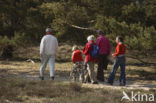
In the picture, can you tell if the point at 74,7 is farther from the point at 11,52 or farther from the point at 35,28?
the point at 11,52

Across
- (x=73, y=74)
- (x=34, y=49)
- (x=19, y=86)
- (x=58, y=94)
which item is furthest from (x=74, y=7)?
(x=34, y=49)

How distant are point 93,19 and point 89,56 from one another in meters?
4.33

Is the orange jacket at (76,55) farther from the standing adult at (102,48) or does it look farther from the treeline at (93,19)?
the treeline at (93,19)

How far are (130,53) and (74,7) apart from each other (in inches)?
134

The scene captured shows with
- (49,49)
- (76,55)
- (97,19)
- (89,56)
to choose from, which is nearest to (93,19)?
(97,19)

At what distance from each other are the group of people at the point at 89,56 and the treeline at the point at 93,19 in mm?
1284

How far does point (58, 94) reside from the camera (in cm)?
752

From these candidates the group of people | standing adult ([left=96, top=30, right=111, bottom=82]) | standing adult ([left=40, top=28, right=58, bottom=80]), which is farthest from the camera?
standing adult ([left=96, top=30, right=111, bottom=82])

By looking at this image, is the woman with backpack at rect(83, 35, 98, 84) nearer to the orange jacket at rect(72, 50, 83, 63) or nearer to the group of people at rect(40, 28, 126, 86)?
the group of people at rect(40, 28, 126, 86)

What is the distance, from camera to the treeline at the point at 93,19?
11.5m

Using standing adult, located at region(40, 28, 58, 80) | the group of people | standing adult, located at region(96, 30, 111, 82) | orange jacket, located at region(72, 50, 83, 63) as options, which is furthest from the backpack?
standing adult, located at region(40, 28, 58, 80)

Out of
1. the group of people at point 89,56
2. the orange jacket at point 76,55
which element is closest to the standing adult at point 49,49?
the group of people at point 89,56

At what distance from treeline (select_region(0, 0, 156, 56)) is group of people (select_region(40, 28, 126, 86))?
128 cm

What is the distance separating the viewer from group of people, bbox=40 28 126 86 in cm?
1000
